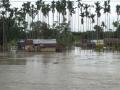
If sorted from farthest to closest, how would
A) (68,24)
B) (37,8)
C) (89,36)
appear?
(89,36), (37,8), (68,24)

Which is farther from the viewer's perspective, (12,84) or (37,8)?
(37,8)

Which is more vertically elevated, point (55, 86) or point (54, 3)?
point (54, 3)

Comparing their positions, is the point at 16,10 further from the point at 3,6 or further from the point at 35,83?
the point at 35,83

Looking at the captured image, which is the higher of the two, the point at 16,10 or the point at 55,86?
the point at 16,10

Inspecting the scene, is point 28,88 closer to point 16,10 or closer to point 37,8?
point 16,10

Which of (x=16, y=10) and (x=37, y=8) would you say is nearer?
(x=16, y=10)

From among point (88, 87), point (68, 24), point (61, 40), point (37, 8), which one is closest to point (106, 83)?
point (88, 87)

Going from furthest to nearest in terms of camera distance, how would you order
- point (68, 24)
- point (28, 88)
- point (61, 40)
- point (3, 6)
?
point (68, 24), point (3, 6), point (61, 40), point (28, 88)

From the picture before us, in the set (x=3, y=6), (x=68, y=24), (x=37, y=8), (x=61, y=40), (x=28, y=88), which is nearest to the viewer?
(x=28, y=88)

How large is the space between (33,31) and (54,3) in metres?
10.3

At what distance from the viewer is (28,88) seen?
41.0 ft

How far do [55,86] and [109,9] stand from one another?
9050cm

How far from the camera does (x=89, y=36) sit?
12150 cm

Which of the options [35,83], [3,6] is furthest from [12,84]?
[3,6]
